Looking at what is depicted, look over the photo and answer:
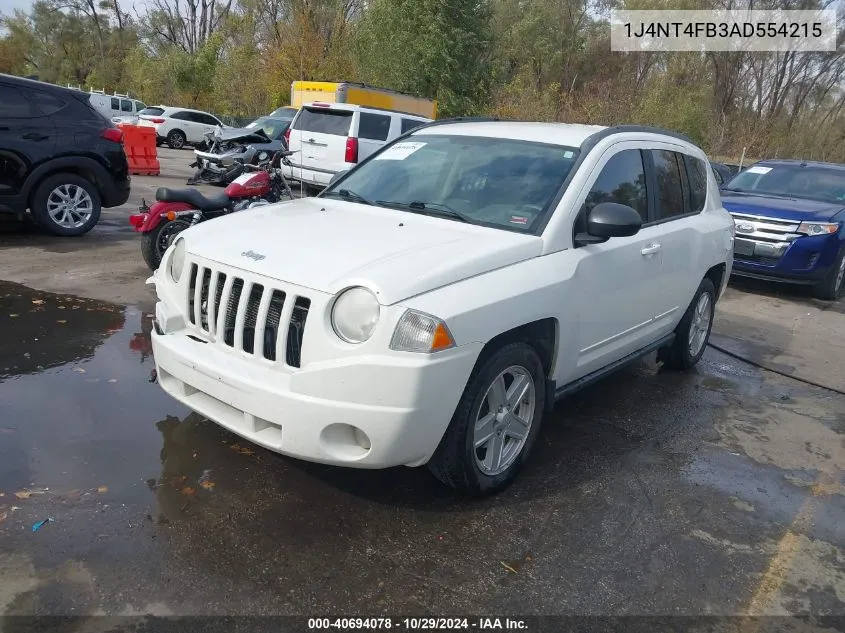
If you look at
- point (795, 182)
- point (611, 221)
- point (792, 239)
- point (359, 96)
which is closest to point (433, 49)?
point (359, 96)

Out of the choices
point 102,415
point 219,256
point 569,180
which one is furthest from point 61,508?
point 569,180

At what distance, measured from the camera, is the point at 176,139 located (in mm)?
28469

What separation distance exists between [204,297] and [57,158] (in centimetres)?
590

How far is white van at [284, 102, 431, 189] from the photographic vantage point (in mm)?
14156

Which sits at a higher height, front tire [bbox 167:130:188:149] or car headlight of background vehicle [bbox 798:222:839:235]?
front tire [bbox 167:130:188:149]

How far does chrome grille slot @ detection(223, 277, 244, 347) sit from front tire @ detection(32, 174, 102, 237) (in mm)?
6181

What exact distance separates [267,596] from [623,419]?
291cm

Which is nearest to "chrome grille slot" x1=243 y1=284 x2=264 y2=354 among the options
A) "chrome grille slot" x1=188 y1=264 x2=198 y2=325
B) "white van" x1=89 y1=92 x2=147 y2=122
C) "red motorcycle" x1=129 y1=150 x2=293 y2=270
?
"chrome grille slot" x1=188 y1=264 x2=198 y2=325

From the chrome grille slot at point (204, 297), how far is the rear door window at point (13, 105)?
592cm

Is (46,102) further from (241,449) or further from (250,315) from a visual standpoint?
(250,315)

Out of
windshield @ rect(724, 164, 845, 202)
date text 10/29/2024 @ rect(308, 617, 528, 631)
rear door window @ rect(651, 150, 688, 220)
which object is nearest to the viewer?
date text 10/29/2024 @ rect(308, 617, 528, 631)

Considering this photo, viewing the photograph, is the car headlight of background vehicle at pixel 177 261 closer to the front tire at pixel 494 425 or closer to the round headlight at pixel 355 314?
the round headlight at pixel 355 314

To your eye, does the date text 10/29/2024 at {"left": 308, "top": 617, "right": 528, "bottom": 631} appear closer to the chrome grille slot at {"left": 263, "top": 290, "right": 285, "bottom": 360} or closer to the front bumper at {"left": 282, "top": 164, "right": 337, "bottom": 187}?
the chrome grille slot at {"left": 263, "top": 290, "right": 285, "bottom": 360}

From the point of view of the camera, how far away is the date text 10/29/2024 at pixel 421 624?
271 cm
